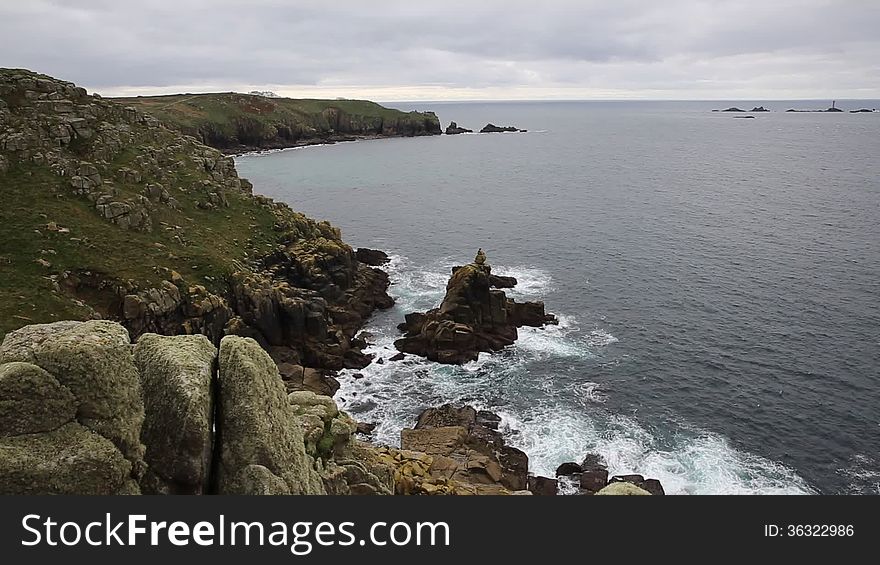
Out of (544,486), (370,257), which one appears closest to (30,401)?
(544,486)

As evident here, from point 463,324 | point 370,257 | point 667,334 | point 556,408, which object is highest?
point 370,257

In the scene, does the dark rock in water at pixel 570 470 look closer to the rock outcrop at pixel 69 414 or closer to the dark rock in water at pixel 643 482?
the dark rock in water at pixel 643 482

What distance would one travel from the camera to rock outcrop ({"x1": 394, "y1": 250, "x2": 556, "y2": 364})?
63.7m

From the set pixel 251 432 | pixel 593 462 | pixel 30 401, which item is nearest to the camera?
pixel 30 401

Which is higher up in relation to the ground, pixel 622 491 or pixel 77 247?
pixel 77 247

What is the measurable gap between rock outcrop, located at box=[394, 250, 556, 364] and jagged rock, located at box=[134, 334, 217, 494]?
45366 mm

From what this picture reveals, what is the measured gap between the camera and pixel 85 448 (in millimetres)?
15750

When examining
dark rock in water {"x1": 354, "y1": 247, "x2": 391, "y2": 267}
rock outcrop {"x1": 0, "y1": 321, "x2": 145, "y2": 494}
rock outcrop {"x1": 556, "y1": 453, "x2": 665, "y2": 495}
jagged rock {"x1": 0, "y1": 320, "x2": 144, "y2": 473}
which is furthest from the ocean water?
rock outcrop {"x1": 0, "y1": 321, "x2": 145, "y2": 494}

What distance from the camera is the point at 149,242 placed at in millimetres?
56969

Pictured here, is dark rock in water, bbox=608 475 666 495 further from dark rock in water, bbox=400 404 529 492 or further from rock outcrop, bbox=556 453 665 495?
dark rock in water, bbox=400 404 529 492

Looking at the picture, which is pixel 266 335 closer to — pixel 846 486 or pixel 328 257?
pixel 328 257

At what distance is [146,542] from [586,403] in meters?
45.6

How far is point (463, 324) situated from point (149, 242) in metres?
32.7

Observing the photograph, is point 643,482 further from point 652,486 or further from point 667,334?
point 667,334
